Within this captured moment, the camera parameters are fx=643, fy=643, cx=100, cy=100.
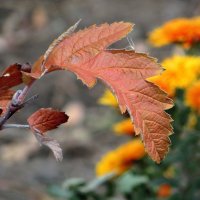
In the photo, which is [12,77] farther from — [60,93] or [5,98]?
[60,93]

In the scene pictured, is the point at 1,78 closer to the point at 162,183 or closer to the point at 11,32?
the point at 162,183

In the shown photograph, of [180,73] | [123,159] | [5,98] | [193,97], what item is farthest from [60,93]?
[5,98]

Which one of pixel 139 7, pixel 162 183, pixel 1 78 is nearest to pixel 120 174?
pixel 162 183

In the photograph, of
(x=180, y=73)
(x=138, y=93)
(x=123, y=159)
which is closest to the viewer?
(x=138, y=93)

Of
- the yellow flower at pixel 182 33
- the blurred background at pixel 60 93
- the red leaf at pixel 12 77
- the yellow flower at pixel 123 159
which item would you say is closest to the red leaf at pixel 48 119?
the red leaf at pixel 12 77

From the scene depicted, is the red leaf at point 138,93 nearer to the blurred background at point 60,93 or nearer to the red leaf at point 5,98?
the red leaf at point 5,98

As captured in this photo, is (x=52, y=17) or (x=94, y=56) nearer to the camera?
(x=94, y=56)
